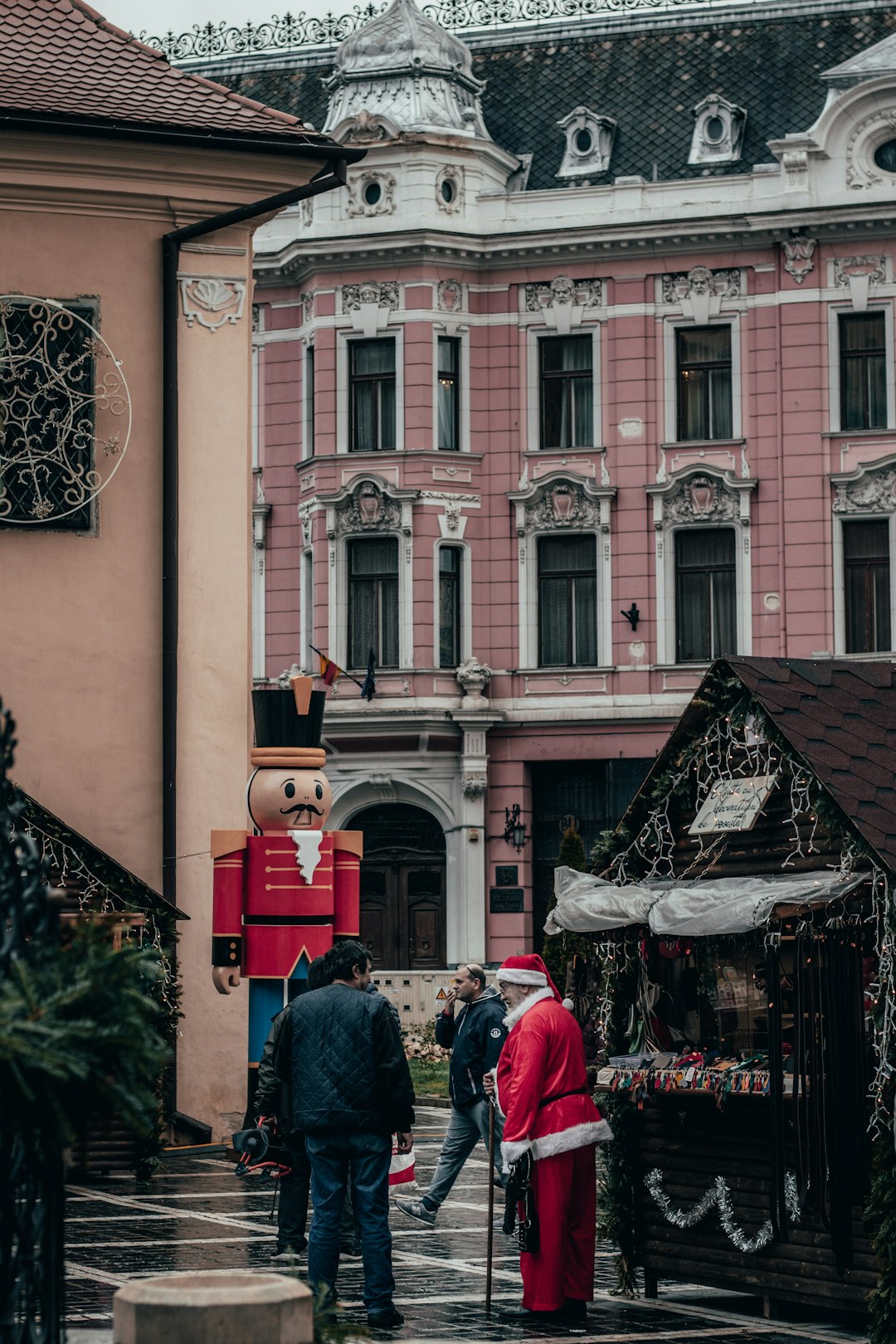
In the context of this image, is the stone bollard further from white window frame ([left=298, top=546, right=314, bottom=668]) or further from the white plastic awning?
white window frame ([left=298, top=546, right=314, bottom=668])

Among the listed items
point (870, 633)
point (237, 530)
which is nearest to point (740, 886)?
point (237, 530)

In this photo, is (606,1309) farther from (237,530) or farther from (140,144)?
(140,144)

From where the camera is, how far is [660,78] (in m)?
37.1

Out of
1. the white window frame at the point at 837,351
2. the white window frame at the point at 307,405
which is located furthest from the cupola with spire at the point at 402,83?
the white window frame at the point at 837,351

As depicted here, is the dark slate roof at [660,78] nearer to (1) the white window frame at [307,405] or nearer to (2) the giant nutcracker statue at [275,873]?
(1) the white window frame at [307,405]

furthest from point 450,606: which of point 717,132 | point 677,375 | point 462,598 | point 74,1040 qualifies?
point 74,1040

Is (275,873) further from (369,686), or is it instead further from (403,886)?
(403,886)

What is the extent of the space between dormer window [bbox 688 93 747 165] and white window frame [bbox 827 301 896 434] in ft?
10.1

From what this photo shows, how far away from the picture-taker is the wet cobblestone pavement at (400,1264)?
11.0m

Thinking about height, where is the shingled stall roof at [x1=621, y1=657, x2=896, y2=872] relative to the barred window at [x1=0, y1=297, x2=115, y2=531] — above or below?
below

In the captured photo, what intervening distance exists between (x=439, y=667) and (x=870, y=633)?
248 inches

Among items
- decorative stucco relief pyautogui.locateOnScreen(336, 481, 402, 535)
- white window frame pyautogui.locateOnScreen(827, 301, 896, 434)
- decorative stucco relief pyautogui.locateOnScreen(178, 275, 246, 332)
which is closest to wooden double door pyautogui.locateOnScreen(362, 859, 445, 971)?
decorative stucco relief pyautogui.locateOnScreen(336, 481, 402, 535)

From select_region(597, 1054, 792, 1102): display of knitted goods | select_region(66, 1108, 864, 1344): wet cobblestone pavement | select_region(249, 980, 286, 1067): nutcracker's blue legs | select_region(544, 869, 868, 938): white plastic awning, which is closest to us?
select_region(544, 869, 868, 938): white plastic awning

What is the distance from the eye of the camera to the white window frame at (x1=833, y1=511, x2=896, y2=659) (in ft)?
110
